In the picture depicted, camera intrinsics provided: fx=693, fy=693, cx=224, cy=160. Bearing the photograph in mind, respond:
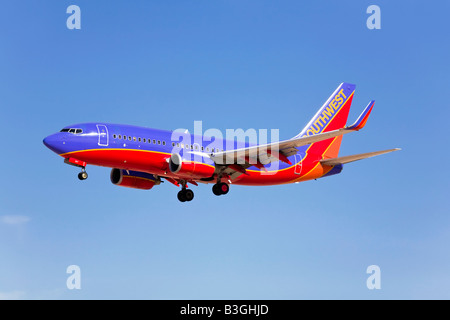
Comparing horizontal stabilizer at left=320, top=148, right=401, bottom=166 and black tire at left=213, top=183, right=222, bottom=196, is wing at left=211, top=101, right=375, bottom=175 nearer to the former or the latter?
black tire at left=213, top=183, right=222, bottom=196

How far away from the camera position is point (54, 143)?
168ft

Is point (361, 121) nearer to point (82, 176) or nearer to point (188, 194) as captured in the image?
point (188, 194)

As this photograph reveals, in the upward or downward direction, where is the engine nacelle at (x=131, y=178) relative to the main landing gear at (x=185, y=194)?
upward

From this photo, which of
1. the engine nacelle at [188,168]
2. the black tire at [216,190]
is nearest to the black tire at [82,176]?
the engine nacelle at [188,168]

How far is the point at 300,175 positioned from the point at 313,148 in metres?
3.40

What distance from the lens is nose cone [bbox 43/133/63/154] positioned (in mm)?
51125

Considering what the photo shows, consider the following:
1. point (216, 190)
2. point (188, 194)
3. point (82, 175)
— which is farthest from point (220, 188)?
point (82, 175)

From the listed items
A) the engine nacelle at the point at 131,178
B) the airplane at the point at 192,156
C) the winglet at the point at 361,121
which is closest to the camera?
the winglet at the point at 361,121

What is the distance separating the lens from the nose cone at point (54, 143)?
51.1 metres

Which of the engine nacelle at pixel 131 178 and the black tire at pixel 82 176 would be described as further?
the engine nacelle at pixel 131 178

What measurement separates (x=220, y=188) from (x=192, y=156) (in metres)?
4.26

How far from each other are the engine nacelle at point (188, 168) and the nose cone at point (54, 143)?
869cm

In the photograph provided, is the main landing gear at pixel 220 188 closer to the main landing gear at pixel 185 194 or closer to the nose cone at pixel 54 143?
the main landing gear at pixel 185 194

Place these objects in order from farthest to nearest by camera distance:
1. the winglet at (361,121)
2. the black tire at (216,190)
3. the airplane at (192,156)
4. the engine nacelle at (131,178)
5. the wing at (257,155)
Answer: the engine nacelle at (131,178) → the black tire at (216,190) → the wing at (257,155) → the airplane at (192,156) → the winglet at (361,121)
